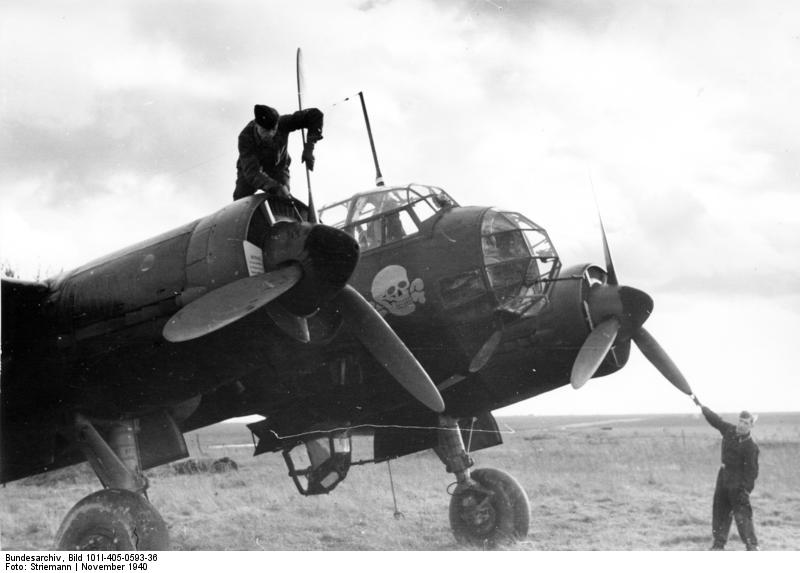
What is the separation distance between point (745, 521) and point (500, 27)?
217 inches

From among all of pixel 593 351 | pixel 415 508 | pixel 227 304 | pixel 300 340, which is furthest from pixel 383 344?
pixel 415 508

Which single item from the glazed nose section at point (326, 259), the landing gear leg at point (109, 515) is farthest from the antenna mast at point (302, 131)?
the landing gear leg at point (109, 515)

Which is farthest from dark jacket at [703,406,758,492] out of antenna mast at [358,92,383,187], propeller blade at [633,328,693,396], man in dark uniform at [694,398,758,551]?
antenna mast at [358,92,383,187]

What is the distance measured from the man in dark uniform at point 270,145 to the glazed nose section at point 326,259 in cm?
78

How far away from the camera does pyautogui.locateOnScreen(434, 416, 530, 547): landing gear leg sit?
29.3 feet

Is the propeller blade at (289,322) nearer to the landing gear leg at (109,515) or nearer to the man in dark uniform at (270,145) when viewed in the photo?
the man in dark uniform at (270,145)

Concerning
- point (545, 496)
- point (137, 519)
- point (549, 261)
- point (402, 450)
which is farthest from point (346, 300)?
point (545, 496)

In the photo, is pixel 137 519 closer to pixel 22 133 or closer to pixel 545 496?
pixel 22 133

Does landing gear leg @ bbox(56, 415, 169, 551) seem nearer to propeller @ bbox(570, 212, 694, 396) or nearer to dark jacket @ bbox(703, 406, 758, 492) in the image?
propeller @ bbox(570, 212, 694, 396)

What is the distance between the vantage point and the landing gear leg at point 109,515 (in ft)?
20.9

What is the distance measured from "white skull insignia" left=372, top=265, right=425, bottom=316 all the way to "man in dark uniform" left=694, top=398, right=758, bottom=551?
3164mm

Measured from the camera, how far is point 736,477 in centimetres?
730

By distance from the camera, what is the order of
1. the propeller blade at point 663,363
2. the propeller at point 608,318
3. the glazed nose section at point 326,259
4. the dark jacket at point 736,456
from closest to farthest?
the glazed nose section at point 326,259
the dark jacket at point 736,456
the propeller at point 608,318
the propeller blade at point 663,363

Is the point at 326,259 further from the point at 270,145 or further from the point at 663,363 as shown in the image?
the point at 663,363
